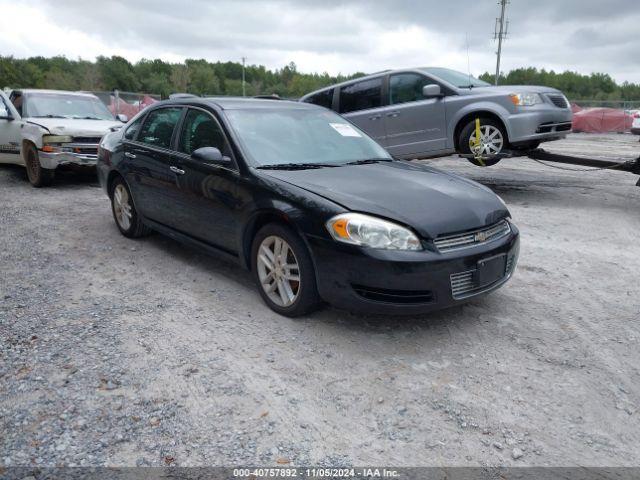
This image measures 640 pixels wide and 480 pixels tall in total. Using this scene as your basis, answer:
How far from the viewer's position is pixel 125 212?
5898 mm

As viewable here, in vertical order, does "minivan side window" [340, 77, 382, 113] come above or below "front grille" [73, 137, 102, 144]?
above

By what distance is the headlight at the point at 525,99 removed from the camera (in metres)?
7.75

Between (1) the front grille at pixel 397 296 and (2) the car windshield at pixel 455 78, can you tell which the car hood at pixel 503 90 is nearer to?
(2) the car windshield at pixel 455 78

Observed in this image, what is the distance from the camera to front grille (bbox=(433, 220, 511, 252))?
11.1ft

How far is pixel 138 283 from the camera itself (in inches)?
181

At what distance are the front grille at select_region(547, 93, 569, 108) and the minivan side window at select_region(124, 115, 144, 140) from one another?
5922 millimetres

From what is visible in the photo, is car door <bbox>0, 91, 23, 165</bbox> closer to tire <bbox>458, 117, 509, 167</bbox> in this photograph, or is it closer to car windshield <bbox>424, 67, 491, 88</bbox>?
car windshield <bbox>424, 67, 491, 88</bbox>

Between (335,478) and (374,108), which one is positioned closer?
(335,478)

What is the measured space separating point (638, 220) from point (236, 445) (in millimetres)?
6434

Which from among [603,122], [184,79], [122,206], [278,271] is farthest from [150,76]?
[278,271]

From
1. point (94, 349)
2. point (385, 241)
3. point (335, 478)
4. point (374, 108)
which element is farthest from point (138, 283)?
point (374, 108)

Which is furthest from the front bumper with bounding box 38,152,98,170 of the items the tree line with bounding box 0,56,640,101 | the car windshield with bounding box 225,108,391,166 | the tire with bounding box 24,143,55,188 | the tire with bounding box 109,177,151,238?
the tree line with bounding box 0,56,640,101

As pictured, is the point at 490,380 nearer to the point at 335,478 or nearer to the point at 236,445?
the point at 335,478

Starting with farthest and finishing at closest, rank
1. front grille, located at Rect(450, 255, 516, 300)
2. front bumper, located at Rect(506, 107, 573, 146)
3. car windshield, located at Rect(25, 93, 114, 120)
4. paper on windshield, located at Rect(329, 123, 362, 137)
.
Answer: car windshield, located at Rect(25, 93, 114, 120) < front bumper, located at Rect(506, 107, 573, 146) < paper on windshield, located at Rect(329, 123, 362, 137) < front grille, located at Rect(450, 255, 516, 300)
